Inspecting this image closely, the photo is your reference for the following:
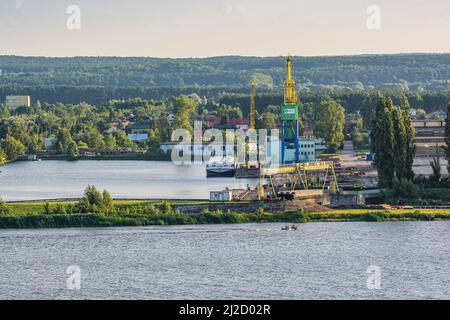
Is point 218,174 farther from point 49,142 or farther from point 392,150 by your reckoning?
point 49,142

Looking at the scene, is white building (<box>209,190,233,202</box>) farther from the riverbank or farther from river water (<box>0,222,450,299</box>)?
river water (<box>0,222,450,299</box>)

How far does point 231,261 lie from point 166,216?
8061 millimetres

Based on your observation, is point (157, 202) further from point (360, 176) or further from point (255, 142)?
point (255, 142)

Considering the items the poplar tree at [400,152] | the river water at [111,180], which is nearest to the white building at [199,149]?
the river water at [111,180]

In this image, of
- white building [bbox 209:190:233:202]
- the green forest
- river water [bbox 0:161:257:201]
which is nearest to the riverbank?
white building [bbox 209:190:233:202]

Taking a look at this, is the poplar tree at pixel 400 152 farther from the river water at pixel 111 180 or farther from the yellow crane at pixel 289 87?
the yellow crane at pixel 289 87

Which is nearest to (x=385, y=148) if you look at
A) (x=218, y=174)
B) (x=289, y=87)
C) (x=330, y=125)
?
(x=289, y=87)

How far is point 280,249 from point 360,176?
72.1ft

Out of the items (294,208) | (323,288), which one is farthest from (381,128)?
(323,288)

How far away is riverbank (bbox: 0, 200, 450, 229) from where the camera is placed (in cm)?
3788

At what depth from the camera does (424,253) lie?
105 ft

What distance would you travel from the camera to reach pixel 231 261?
30578 mm

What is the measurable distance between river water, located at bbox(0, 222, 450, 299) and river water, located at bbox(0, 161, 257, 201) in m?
10.6
